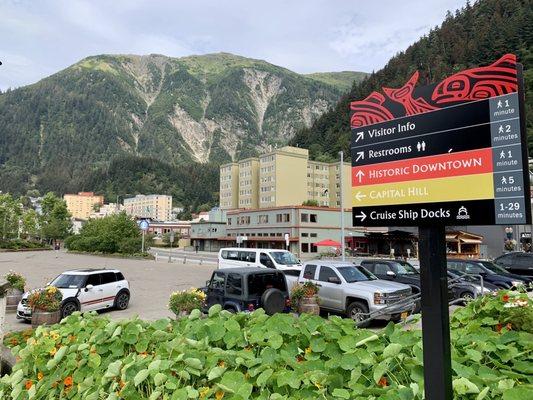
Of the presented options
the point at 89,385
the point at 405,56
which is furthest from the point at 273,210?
the point at 405,56

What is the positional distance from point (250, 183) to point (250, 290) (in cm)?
9930

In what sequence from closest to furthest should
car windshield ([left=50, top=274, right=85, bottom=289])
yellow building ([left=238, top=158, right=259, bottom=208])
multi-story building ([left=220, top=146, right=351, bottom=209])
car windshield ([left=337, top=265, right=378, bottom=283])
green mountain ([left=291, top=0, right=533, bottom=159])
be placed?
car windshield ([left=337, top=265, right=378, bottom=283]) → car windshield ([left=50, top=274, right=85, bottom=289]) → multi-story building ([left=220, top=146, right=351, bottom=209]) → yellow building ([left=238, top=158, right=259, bottom=208]) → green mountain ([left=291, top=0, right=533, bottom=159])

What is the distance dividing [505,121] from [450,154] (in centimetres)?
38

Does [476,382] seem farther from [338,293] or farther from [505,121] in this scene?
[338,293]

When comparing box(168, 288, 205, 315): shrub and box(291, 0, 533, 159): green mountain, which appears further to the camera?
box(291, 0, 533, 159): green mountain

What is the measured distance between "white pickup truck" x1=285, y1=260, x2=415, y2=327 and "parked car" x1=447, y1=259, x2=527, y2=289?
21.2ft

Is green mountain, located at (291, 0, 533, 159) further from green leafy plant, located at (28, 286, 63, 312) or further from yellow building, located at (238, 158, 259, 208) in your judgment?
green leafy plant, located at (28, 286, 63, 312)

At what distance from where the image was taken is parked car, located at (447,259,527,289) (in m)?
17.1

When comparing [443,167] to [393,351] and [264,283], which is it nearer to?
[393,351]

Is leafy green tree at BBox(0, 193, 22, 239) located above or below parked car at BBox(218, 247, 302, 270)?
above

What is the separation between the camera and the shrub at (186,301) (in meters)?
10.6

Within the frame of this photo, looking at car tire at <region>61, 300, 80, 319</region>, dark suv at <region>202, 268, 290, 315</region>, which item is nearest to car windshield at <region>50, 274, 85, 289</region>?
car tire at <region>61, 300, 80, 319</region>

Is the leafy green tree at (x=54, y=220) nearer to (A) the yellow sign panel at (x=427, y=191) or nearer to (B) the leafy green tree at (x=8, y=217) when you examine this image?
(B) the leafy green tree at (x=8, y=217)

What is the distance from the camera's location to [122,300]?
17031mm
